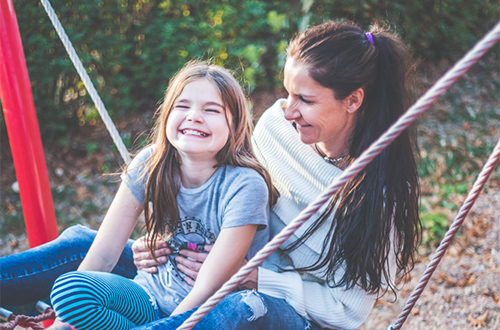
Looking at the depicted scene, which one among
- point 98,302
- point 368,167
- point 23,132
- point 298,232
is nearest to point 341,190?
point 368,167

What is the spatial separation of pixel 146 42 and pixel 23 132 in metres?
2.00

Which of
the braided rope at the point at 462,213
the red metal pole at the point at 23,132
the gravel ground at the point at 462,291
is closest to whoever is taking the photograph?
the braided rope at the point at 462,213

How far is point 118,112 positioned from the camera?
3.74m

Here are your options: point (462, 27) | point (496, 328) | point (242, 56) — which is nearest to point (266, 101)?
point (242, 56)

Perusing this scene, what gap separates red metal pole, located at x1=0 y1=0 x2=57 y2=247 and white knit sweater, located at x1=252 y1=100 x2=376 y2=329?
75 cm

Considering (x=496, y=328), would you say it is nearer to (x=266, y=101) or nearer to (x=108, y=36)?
(x=266, y=101)

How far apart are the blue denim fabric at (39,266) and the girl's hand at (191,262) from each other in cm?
37

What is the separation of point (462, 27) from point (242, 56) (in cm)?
195

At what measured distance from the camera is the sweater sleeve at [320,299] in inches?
57.1

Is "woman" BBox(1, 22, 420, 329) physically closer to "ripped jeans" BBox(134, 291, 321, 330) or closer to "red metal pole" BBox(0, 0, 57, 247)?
"ripped jeans" BBox(134, 291, 321, 330)

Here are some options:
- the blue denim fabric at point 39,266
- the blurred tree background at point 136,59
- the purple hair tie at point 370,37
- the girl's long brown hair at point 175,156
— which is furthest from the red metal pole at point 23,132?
the blurred tree background at point 136,59

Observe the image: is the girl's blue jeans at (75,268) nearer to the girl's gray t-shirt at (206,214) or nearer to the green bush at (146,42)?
the girl's gray t-shirt at (206,214)

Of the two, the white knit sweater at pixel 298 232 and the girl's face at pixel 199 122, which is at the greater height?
the girl's face at pixel 199 122

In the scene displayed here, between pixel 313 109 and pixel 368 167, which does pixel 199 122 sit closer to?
pixel 313 109
